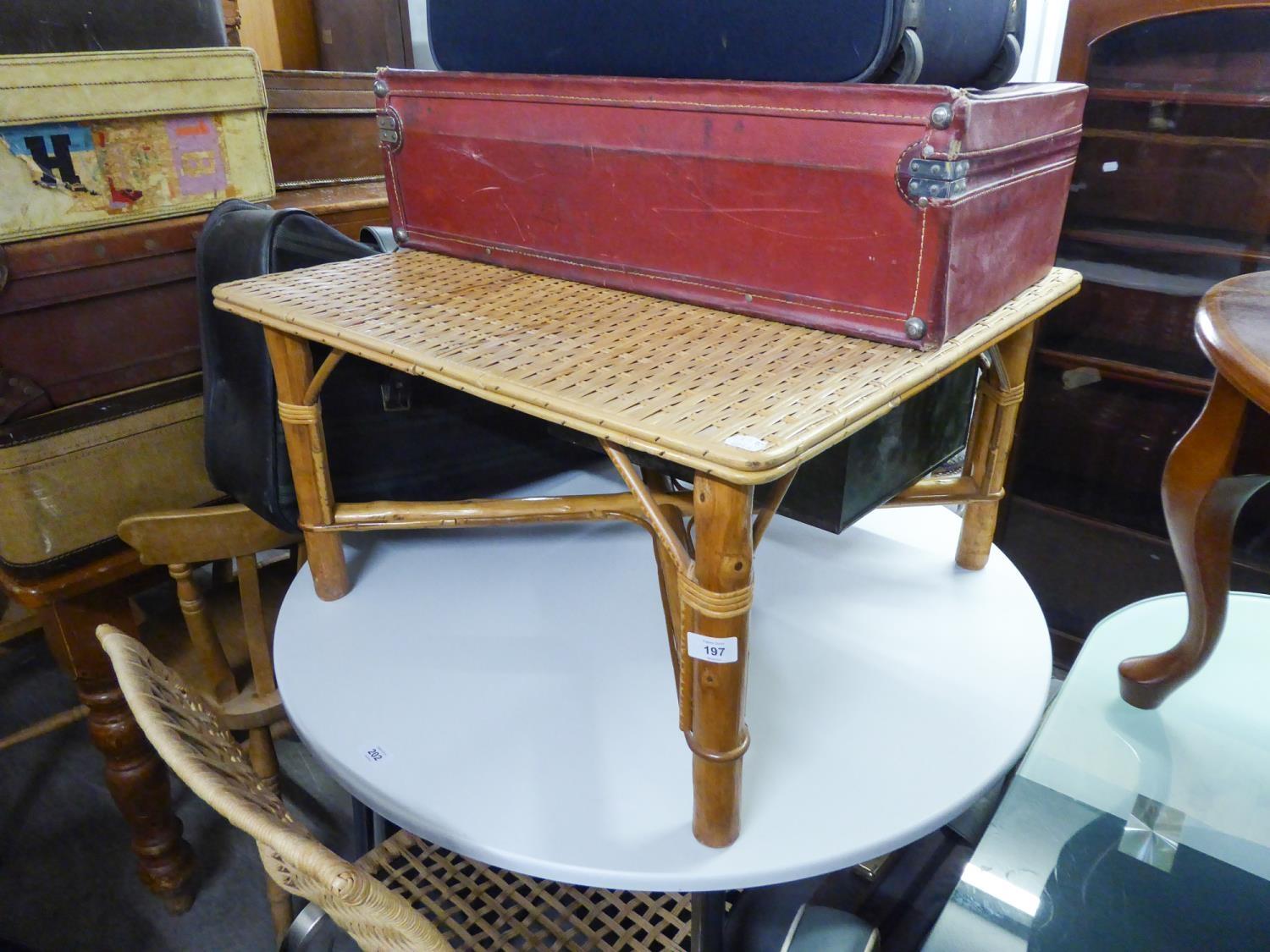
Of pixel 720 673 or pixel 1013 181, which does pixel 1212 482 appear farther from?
pixel 720 673

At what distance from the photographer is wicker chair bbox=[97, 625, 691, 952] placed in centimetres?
52

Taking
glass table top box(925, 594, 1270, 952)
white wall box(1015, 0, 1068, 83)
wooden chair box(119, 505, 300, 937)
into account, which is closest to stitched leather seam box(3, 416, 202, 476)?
wooden chair box(119, 505, 300, 937)

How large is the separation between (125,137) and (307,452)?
1.55ft

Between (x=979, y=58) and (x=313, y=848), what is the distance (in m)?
0.80

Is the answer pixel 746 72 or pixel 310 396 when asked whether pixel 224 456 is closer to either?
pixel 310 396

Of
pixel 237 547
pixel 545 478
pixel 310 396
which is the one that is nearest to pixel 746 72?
pixel 310 396

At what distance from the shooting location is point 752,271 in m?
0.77

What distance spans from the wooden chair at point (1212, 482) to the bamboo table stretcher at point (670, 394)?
15 centimetres

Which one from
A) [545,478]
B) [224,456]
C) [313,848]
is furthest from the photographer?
[545,478]

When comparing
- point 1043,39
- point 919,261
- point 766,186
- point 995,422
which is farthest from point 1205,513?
point 1043,39

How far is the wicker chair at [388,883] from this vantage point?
0.52 meters

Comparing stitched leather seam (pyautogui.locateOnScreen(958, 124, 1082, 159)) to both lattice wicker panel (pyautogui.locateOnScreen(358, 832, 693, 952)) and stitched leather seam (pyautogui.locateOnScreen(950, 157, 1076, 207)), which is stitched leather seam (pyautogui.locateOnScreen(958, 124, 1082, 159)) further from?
lattice wicker panel (pyautogui.locateOnScreen(358, 832, 693, 952))

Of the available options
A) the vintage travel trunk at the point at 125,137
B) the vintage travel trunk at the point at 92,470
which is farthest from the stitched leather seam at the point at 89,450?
the vintage travel trunk at the point at 125,137

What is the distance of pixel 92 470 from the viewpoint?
1.03m
